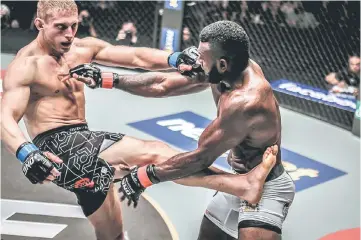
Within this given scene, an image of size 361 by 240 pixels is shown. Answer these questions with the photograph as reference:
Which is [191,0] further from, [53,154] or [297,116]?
[53,154]

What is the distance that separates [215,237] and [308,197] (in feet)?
6.17

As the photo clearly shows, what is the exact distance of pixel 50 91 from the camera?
3271 mm

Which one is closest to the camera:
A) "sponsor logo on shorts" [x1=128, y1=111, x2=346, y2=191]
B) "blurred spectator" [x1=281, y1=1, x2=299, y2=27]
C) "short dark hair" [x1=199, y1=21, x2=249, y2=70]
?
"short dark hair" [x1=199, y1=21, x2=249, y2=70]

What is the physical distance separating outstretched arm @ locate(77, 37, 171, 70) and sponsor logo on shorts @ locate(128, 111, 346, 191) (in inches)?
74.0

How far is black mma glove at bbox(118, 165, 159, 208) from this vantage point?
3.02m

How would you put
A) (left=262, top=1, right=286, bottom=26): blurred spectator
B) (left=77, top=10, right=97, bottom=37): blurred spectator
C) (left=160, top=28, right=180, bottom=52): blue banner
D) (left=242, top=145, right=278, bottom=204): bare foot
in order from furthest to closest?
(left=77, top=10, right=97, bottom=37): blurred spectator, (left=160, top=28, right=180, bottom=52): blue banner, (left=262, top=1, right=286, bottom=26): blurred spectator, (left=242, top=145, right=278, bottom=204): bare foot

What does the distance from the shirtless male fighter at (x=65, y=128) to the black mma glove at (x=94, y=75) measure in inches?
4.2

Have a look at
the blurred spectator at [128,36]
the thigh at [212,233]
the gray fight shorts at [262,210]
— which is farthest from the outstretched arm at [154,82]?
the blurred spectator at [128,36]

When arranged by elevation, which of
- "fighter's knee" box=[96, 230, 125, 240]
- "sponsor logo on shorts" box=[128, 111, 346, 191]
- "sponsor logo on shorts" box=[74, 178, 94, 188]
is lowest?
"sponsor logo on shorts" box=[128, 111, 346, 191]

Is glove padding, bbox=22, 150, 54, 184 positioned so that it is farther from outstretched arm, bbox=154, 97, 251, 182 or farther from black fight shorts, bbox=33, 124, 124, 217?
outstretched arm, bbox=154, 97, 251, 182

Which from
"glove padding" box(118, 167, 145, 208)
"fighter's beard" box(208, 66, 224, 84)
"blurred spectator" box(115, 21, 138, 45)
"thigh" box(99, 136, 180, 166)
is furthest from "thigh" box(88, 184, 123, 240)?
"blurred spectator" box(115, 21, 138, 45)

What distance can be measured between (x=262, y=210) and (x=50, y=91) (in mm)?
1391

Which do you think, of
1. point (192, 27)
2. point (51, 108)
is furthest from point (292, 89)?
point (51, 108)

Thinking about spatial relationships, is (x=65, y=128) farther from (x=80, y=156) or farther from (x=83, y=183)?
(x=83, y=183)
